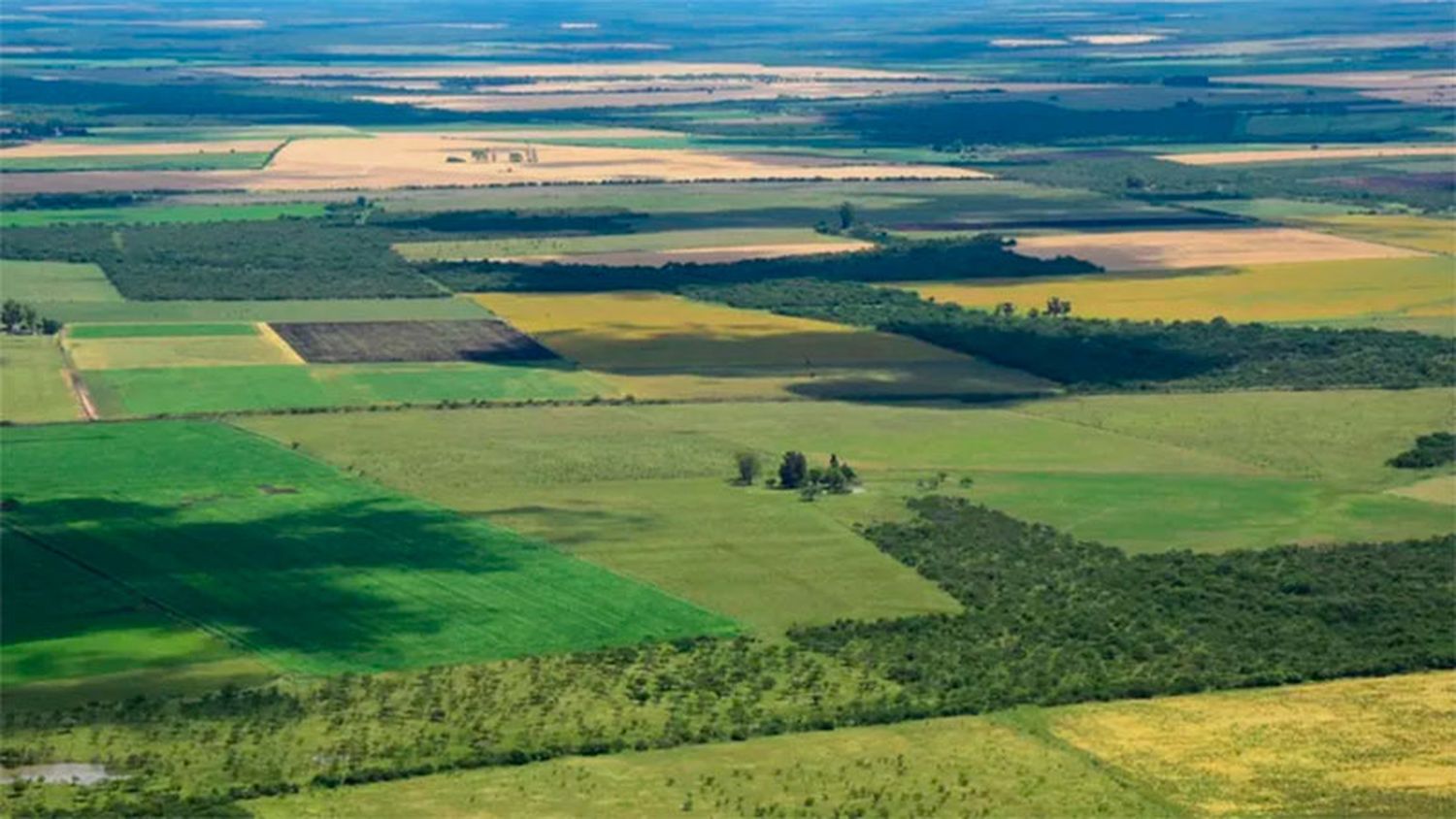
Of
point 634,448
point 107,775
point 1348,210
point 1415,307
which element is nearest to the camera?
point 107,775

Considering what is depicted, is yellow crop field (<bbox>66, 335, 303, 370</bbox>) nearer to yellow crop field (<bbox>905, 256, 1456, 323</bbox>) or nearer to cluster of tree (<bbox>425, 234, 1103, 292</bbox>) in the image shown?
cluster of tree (<bbox>425, 234, 1103, 292</bbox>)

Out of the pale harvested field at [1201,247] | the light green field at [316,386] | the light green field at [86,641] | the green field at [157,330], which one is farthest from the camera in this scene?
the pale harvested field at [1201,247]

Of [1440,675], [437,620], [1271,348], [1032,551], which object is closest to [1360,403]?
[1271,348]

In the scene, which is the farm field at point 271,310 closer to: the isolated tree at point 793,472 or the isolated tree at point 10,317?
the isolated tree at point 10,317

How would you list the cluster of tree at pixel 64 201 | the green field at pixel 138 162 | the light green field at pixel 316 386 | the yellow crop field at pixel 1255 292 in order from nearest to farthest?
the light green field at pixel 316 386, the yellow crop field at pixel 1255 292, the cluster of tree at pixel 64 201, the green field at pixel 138 162

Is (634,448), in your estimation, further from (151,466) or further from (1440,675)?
(1440,675)

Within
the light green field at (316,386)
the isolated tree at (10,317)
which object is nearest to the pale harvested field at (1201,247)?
the light green field at (316,386)

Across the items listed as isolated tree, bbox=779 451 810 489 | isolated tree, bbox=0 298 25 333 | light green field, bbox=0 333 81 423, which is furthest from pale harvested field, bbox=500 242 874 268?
isolated tree, bbox=779 451 810 489
